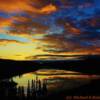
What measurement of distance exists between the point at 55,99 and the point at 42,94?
3459 mm

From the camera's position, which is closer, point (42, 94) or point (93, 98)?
point (93, 98)

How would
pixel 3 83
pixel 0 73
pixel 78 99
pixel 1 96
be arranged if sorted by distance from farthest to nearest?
pixel 1 96, pixel 3 83, pixel 0 73, pixel 78 99

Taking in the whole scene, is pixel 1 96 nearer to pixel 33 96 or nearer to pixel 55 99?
pixel 33 96

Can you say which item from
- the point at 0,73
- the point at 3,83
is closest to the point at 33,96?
the point at 3,83

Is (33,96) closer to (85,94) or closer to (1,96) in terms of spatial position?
(1,96)

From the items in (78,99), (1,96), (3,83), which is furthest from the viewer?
(1,96)

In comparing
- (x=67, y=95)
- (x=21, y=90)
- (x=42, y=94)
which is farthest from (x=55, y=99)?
(x=21, y=90)

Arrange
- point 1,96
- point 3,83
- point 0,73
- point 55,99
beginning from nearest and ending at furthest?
1. point 0,73
2. point 55,99
3. point 3,83
4. point 1,96

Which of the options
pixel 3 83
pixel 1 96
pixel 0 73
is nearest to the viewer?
pixel 0 73

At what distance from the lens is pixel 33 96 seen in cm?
2641

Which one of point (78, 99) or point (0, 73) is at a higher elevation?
point (0, 73)

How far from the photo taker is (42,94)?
24469mm

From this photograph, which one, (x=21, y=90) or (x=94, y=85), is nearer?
(x=94, y=85)

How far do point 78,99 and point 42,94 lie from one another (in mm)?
6359
